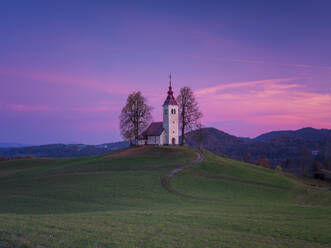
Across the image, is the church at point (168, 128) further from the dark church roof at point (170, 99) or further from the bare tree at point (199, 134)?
the bare tree at point (199, 134)

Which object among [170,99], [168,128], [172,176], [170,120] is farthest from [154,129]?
[172,176]

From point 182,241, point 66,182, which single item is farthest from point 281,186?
point 182,241

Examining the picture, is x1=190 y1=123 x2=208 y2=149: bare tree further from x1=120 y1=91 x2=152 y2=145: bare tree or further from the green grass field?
x1=120 y1=91 x2=152 y2=145: bare tree

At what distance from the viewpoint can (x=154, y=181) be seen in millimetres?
39125

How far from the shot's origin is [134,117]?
7050cm

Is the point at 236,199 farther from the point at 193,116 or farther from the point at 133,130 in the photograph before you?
the point at 133,130

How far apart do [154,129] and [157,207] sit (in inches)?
1757

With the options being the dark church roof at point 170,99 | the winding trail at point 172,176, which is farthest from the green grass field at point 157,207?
the dark church roof at point 170,99

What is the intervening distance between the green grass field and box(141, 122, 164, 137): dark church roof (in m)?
8.85

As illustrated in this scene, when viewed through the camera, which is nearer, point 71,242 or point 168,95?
point 71,242

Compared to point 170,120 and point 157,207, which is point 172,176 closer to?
point 157,207

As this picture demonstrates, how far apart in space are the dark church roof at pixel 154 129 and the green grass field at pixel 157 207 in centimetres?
885

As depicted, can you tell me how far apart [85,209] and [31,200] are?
7417mm

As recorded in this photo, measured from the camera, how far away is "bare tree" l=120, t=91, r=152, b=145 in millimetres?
70000
